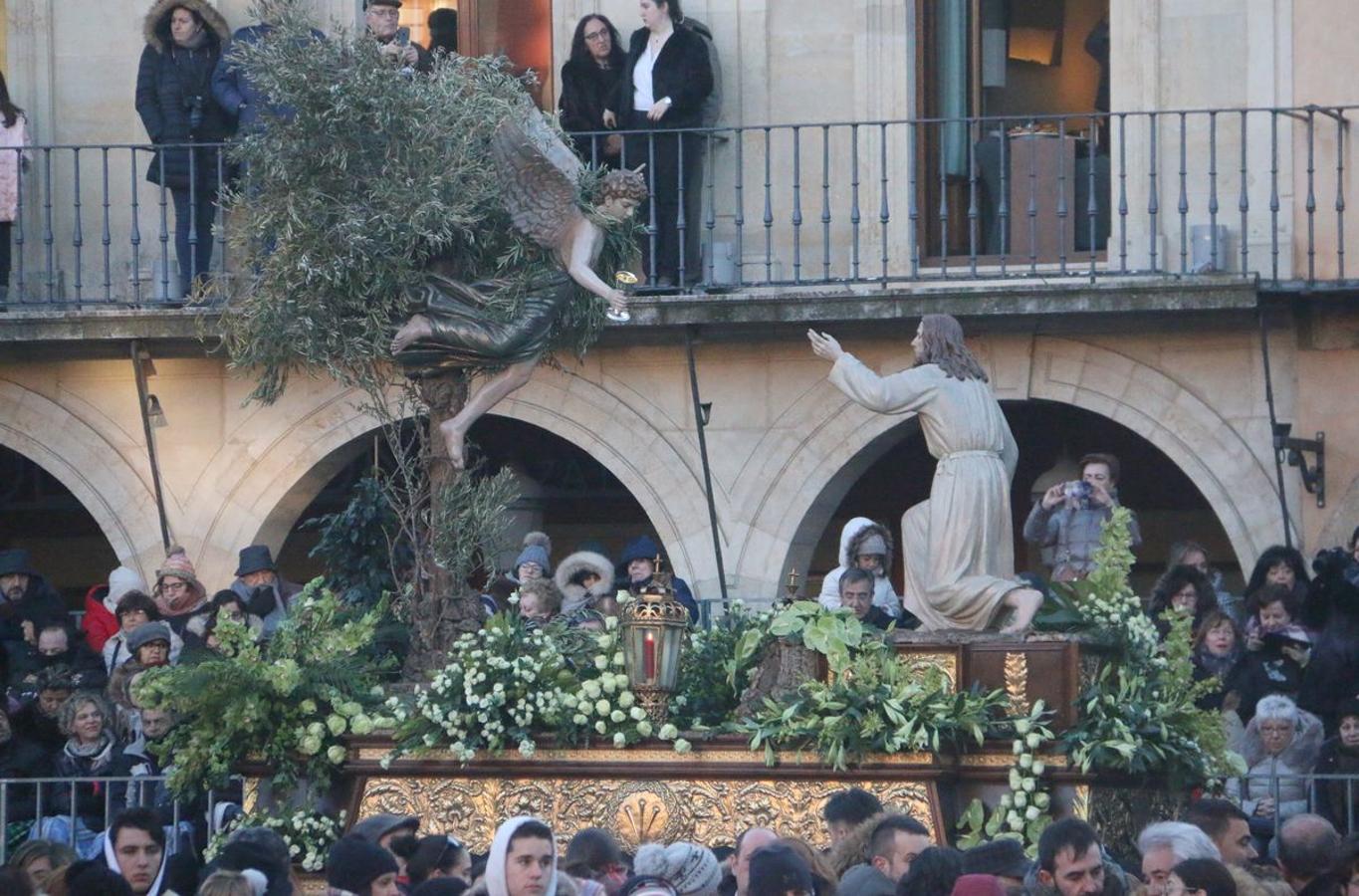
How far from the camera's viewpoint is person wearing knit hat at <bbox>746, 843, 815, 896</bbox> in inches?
448

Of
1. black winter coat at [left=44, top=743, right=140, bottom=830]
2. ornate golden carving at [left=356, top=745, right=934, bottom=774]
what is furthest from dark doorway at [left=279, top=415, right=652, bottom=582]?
ornate golden carving at [left=356, top=745, right=934, bottom=774]

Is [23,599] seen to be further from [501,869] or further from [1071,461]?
[501,869]

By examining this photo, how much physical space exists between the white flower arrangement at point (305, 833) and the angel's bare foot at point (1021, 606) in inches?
117

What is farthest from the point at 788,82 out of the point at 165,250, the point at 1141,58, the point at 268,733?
the point at 268,733

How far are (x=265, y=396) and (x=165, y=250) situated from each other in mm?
5262

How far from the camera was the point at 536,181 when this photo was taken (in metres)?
16.0

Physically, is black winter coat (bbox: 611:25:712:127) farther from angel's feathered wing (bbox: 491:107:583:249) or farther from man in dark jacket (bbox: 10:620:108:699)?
angel's feathered wing (bbox: 491:107:583:249)

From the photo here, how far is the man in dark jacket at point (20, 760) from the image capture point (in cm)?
1703

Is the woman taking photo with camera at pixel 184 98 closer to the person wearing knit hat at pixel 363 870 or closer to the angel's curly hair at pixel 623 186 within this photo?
the angel's curly hair at pixel 623 186

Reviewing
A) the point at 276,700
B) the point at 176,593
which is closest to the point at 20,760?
the point at 176,593

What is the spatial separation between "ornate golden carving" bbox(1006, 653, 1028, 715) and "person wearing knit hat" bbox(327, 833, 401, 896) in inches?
128

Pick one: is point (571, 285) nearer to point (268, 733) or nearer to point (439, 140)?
point (439, 140)

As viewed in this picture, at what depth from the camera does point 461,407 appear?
53.4 ft

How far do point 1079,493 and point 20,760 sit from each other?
5.46m
